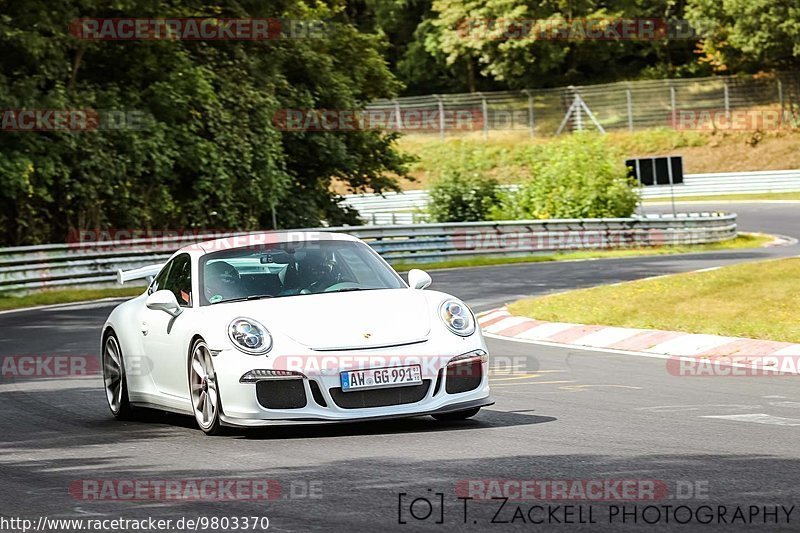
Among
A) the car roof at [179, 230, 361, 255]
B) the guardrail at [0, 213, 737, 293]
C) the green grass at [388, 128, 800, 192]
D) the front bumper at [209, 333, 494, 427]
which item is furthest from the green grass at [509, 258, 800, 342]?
the green grass at [388, 128, 800, 192]

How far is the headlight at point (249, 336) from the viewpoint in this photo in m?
8.77

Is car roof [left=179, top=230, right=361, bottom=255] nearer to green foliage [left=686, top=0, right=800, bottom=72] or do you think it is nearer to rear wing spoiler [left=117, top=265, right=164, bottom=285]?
rear wing spoiler [left=117, top=265, right=164, bottom=285]

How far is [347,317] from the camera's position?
29.4 feet

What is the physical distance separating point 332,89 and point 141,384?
28851 millimetres

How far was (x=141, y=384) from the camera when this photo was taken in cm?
1024

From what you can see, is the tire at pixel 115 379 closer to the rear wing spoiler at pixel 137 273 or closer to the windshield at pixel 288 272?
the rear wing spoiler at pixel 137 273

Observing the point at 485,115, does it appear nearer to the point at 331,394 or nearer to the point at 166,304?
the point at 166,304

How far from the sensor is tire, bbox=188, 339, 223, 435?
8930 mm

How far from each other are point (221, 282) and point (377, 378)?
5.65 ft

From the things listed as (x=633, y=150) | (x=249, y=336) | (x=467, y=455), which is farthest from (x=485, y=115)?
(x=467, y=455)

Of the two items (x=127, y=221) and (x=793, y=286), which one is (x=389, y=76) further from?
(x=793, y=286)

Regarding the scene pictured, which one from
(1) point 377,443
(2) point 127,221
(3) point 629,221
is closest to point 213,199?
(2) point 127,221

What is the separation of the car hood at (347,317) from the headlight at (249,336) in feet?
0.20

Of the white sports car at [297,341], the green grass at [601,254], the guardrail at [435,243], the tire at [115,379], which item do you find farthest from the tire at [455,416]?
the green grass at [601,254]
